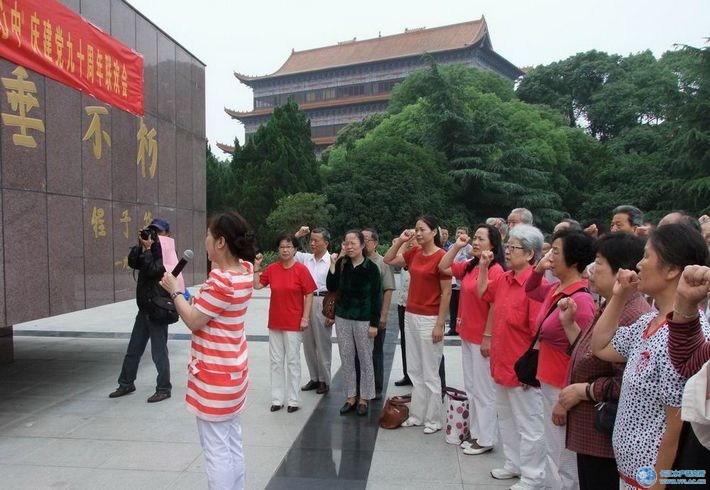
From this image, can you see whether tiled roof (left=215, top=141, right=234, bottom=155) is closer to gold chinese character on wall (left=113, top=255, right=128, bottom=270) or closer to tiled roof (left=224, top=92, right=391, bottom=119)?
tiled roof (left=224, top=92, right=391, bottom=119)

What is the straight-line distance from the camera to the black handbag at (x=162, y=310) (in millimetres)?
4461

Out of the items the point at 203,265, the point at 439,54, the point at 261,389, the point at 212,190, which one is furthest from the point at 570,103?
the point at 261,389

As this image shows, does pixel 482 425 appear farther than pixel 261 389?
No

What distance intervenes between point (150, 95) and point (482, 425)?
16.6 ft

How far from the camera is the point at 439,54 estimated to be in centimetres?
3947

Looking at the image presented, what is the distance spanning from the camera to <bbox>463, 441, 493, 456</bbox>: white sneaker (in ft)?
11.5

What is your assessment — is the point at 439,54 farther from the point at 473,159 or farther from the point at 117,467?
the point at 117,467

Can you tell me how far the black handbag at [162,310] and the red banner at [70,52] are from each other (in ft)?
6.67

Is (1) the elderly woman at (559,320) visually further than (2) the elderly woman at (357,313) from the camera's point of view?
No

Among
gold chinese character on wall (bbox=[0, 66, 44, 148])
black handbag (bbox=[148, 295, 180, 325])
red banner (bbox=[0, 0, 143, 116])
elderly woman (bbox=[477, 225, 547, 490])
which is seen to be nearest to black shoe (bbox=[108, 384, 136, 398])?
black handbag (bbox=[148, 295, 180, 325])

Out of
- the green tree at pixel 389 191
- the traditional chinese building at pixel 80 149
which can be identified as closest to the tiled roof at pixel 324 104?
the green tree at pixel 389 191

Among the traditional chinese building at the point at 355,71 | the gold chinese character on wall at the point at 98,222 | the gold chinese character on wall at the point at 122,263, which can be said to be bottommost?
the gold chinese character on wall at the point at 122,263

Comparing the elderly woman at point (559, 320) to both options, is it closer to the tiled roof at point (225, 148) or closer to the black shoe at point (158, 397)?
the black shoe at point (158, 397)

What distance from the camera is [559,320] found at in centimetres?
250
